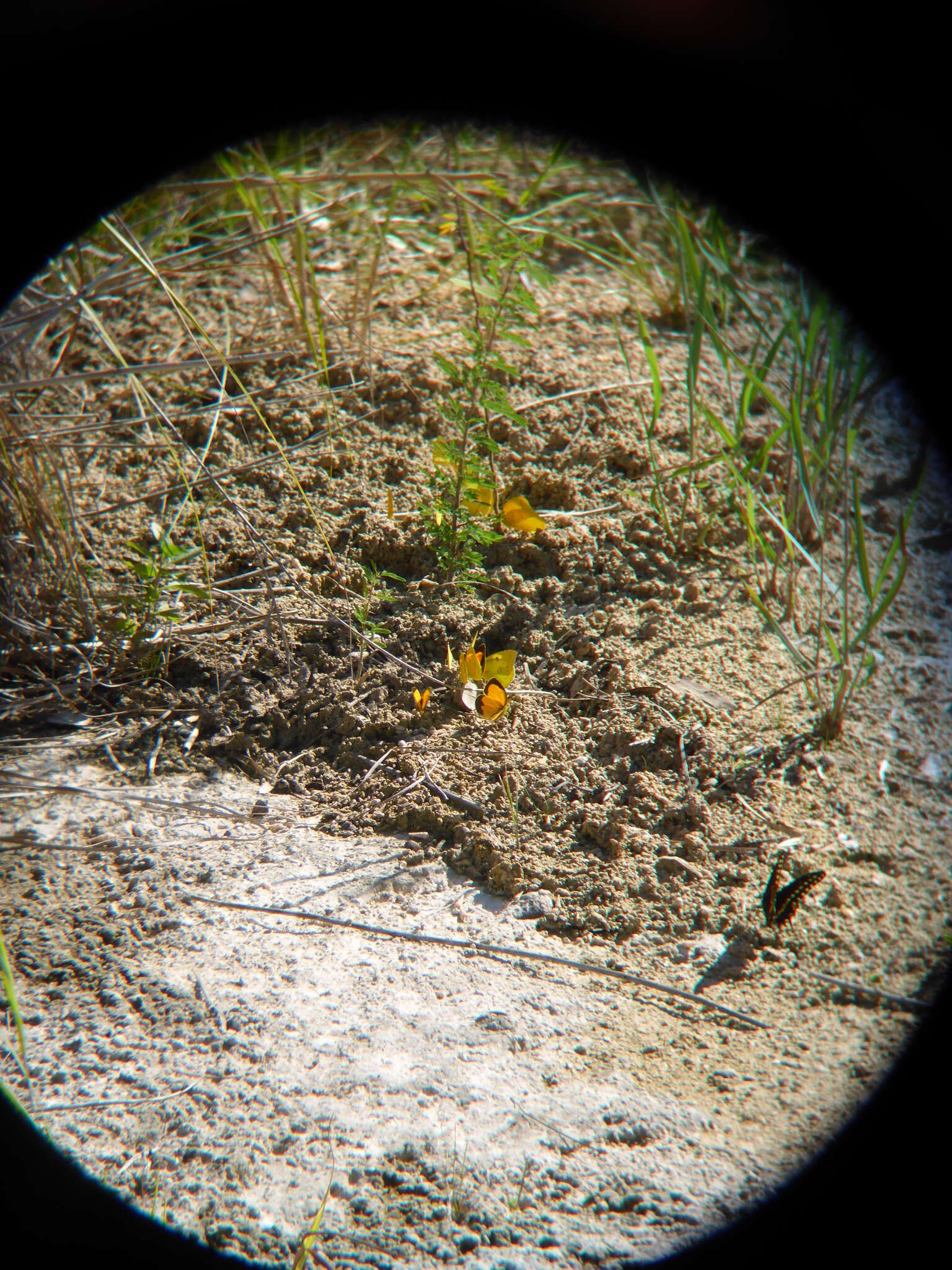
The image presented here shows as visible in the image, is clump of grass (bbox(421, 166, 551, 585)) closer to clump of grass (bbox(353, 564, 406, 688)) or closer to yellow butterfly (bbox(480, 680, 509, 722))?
clump of grass (bbox(353, 564, 406, 688))

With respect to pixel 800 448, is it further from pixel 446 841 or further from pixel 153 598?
pixel 153 598

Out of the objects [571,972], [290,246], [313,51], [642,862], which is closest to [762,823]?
[642,862]

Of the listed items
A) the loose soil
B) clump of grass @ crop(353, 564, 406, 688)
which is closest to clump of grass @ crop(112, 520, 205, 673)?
the loose soil

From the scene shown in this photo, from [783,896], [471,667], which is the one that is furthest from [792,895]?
[471,667]

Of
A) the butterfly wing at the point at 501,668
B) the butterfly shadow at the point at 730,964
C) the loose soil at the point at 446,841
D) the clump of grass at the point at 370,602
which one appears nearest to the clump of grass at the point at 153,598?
the loose soil at the point at 446,841

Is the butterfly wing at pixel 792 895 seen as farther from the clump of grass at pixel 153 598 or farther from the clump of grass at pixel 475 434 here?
the clump of grass at pixel 153 598

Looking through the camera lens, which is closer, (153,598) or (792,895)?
(792,895)
